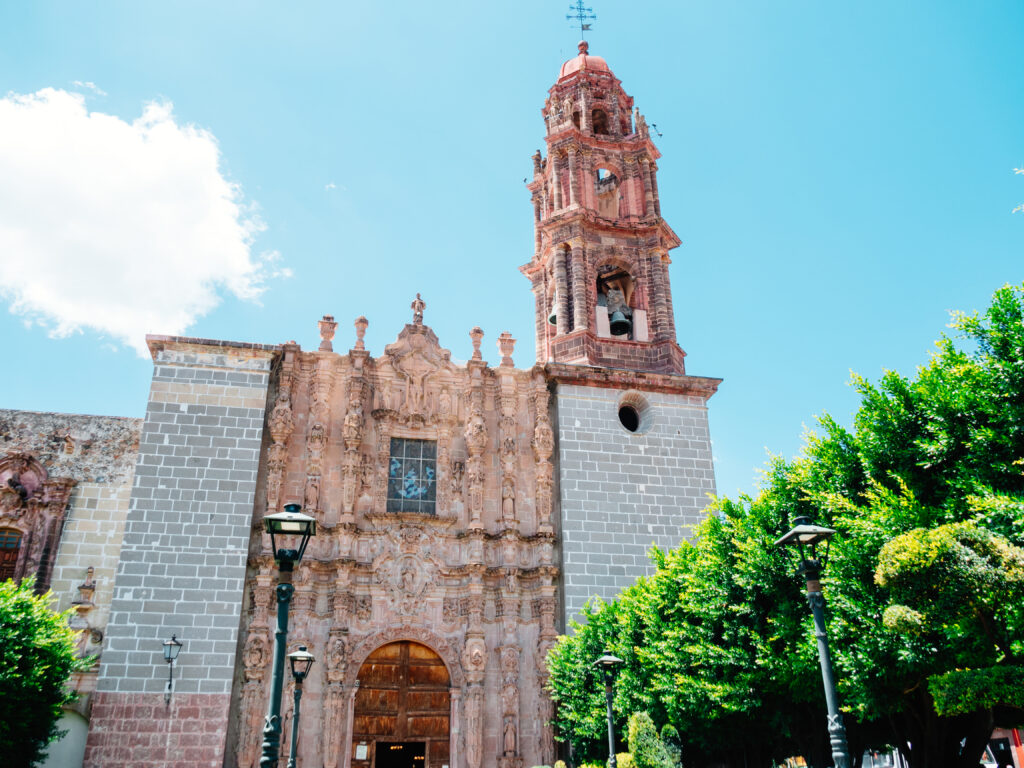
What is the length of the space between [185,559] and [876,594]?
13700 millimetres

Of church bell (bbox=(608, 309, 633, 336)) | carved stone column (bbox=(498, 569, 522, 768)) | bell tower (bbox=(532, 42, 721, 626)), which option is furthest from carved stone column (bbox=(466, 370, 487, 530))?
church bell (bbox=(608, 309, 633, 336))

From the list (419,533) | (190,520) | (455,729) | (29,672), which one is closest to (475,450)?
(419,533)

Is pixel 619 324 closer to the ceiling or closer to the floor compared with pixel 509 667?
closer to the ceiling

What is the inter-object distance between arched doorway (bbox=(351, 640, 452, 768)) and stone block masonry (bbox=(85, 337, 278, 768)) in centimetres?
287

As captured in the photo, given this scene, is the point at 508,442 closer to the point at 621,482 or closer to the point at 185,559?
the point at 621,482

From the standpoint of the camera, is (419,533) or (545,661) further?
(419,533)

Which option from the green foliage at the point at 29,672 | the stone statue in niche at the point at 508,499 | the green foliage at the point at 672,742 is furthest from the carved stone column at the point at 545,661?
the green foliage at the point at 29,672

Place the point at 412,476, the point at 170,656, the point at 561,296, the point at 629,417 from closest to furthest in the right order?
the point at 170,656, the point at 412,476, the point at 629,417, the point at 561,296

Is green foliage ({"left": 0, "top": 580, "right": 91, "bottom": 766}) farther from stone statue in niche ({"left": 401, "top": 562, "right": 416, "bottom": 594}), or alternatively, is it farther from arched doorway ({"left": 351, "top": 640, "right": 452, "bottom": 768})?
stone statue in niche ({"left": 401, "top": 562, "right": 416, "bottom": 594})

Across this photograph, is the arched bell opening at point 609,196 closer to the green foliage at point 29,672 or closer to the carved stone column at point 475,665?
the carved stone column at point 475,665

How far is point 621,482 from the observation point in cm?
2073

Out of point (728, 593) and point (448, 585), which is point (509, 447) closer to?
point (448, 585)

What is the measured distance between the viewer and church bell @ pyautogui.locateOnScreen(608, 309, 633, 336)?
23.5m

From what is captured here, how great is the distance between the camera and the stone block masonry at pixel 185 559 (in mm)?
16250
